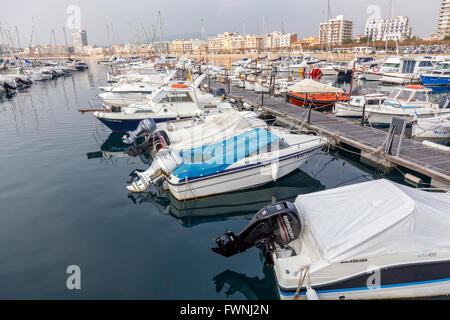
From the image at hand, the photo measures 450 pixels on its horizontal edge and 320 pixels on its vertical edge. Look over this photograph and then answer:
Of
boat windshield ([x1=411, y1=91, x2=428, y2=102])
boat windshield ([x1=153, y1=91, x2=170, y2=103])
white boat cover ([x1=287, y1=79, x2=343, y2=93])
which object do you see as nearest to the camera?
boat windshield ([x1=153, y1=91, x2=170, y2=103])

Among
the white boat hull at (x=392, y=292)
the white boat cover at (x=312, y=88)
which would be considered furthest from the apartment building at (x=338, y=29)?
the white boat hull at (x=392, y=292)

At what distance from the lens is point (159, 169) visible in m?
10.6

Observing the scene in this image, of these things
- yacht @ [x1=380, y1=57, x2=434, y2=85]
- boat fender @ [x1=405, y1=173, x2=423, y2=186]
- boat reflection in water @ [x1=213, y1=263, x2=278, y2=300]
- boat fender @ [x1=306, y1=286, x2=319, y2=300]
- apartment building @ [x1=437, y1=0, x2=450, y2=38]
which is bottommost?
boat reflection in water @ [x1=213, y1=263, x2=278, y2=300]

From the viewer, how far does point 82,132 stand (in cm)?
2009

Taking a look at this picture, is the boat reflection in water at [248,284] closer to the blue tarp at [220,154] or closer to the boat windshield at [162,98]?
the blue tarp at [220,154]

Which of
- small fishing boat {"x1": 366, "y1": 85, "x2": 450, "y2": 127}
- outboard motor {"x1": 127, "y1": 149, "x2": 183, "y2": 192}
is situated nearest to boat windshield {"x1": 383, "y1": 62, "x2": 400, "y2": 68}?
small fishing boat {"x1": 366, "y1": 85, "x2": 450, "y2": 127}

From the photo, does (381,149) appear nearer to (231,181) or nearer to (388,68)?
(231,181)

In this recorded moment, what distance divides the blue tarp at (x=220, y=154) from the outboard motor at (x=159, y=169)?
255 millimetres

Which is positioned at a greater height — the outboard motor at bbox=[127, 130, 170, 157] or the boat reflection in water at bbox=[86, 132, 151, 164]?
the outboard motor at bbox=[127, 130, 170, 157]

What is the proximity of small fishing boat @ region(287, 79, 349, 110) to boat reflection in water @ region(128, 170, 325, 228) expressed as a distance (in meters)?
13.8

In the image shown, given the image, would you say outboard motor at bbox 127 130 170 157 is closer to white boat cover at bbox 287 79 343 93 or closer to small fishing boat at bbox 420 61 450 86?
white boat cover at bbox 287 79 343 93

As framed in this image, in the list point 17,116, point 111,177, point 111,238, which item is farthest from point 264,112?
point 17,116

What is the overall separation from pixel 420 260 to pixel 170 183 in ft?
25.1

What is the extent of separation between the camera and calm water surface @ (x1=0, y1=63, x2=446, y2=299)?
6680 millimetres
